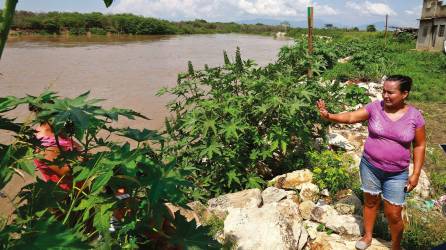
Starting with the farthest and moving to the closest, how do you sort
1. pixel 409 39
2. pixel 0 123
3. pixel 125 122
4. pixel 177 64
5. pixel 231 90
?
pixel 409 39 → pixel 177 64 → pixel 125 122 → pixel 231 90 → pixel 0 123

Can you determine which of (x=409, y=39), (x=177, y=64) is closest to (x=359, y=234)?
(x=177, y=64)

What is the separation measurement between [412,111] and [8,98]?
2694 mm

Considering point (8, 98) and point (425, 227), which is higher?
point (8, 98)

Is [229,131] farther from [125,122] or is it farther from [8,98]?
[125,122]

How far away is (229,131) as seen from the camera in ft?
12.7

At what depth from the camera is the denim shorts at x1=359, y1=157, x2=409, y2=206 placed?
300cm

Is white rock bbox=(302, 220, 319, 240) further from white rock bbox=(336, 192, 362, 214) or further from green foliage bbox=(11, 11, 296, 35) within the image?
green foliage bbox=(11, 11, 296, 35)

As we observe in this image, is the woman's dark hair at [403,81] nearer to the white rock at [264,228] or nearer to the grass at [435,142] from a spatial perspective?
the white rock at [264,228]

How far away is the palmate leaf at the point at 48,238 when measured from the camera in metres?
0.97

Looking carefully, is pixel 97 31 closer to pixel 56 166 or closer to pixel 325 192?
pixel 325 192

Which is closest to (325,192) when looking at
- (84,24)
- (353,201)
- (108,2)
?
(353,201)

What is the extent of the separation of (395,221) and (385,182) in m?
0.31

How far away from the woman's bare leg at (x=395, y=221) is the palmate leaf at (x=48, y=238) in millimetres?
2654

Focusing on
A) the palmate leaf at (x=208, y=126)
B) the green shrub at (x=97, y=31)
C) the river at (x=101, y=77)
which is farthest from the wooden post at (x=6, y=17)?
the green shrub at (x=97, y=31)
